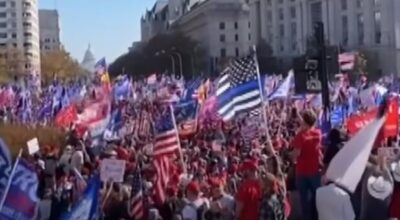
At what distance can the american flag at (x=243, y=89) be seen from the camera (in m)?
16.7

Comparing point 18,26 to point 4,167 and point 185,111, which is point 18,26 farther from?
point 4,167

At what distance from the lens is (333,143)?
440 inches

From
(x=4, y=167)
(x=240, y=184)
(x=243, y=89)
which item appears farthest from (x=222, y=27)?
(x=4, y=167)

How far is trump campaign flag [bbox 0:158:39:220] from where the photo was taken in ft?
30.8

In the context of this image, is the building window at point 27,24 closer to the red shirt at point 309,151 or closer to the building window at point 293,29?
the building window at point 293,29

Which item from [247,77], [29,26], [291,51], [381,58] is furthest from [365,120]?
[29,26]

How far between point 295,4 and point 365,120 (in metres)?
99.6

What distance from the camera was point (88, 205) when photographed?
969 cm

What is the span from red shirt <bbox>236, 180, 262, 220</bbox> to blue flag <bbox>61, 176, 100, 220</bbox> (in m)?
1.39

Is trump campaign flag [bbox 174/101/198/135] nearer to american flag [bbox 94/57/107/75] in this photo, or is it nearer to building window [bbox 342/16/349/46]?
american flag [bbox 94/57/107/75]

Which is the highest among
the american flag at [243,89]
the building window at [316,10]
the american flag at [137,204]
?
Result: the building window at [316,10]

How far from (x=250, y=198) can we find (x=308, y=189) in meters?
1.39

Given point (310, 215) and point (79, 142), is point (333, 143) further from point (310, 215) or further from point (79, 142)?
point (79, 142)

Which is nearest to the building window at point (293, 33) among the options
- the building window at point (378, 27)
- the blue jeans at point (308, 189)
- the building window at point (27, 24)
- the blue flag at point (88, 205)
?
the building window at point (378, 27)
